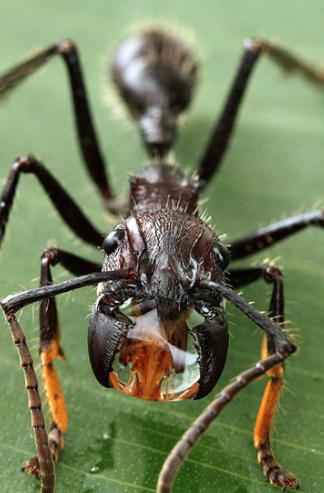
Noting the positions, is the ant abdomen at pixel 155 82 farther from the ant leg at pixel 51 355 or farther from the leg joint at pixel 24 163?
the ant leg at pixel 51 355

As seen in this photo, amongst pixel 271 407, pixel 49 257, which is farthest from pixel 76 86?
pixel 271 407

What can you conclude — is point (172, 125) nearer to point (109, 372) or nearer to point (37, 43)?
point (37, 43)

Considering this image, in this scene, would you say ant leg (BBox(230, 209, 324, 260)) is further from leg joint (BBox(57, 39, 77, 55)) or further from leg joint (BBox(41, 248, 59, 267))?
leg joint (BBox(57, 39, 77, 55))

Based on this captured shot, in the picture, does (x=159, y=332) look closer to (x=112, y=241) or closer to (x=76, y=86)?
(x=112, y=241)

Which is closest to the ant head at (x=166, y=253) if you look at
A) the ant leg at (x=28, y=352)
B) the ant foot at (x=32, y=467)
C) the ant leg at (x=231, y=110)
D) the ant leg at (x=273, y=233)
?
the ant leg at (x=28, y=352)

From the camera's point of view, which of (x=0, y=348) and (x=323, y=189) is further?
(x=323, y=189)

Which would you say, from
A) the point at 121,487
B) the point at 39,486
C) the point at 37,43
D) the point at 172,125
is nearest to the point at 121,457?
the point at 121,487
